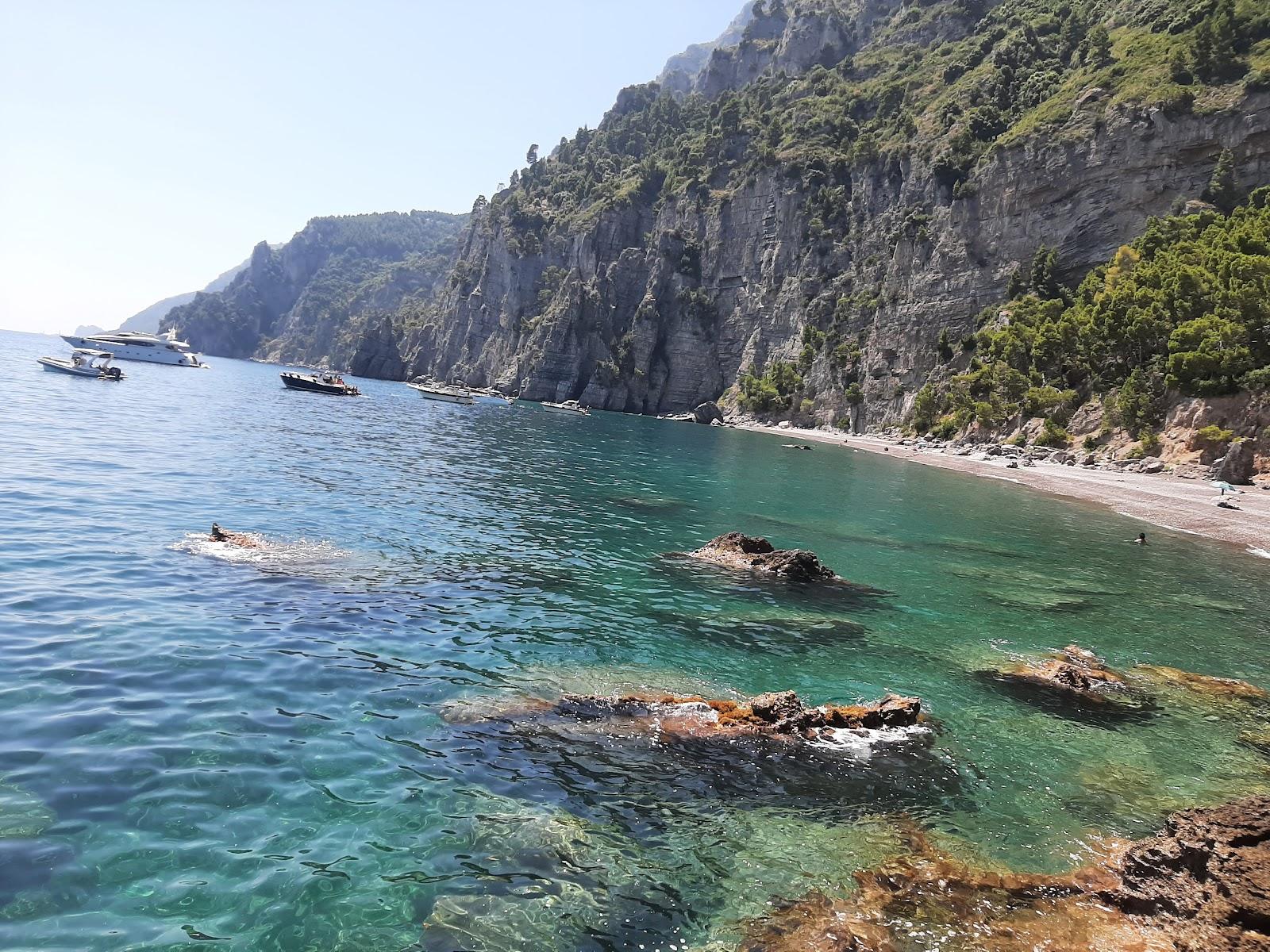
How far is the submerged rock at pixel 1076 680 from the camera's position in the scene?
14188mm

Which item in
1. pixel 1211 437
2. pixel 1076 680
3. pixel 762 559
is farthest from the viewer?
pixel 1211 437

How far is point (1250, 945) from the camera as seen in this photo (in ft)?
22.0

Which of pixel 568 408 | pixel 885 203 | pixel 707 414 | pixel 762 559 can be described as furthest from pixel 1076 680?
pixel 885 203

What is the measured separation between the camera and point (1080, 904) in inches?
307

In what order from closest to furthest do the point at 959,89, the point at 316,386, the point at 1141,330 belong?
the point at 1141,330, the point at 316,386, the point at 959,89

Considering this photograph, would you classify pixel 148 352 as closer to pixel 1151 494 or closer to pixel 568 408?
pixel 568 408

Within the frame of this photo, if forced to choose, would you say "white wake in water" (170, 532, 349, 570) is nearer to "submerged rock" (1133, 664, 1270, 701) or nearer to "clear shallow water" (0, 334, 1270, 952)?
"clear shallow water" (0, 334, 1270, 952)

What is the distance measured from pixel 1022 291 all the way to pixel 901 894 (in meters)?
113

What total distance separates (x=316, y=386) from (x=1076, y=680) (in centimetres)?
11750

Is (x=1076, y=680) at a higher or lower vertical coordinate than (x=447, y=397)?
lower

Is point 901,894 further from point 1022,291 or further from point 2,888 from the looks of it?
point 1022,291

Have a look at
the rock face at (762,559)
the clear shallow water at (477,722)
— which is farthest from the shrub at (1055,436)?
the rock face at (762,559)

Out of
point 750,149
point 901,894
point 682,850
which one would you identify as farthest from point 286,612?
point 750,149

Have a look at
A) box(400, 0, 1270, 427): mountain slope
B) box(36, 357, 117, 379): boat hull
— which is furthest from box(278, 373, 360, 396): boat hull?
box(400, 0, 1270, 427): mountain slope
